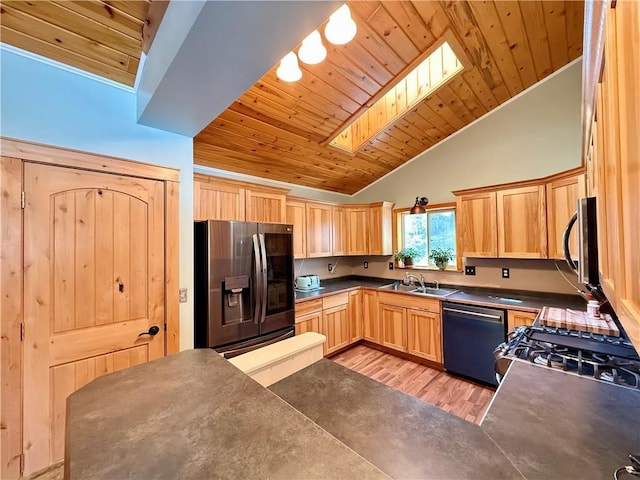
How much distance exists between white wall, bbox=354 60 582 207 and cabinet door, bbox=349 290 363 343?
1.58 meters

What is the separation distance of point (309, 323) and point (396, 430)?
2.47m

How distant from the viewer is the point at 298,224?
3465 mm

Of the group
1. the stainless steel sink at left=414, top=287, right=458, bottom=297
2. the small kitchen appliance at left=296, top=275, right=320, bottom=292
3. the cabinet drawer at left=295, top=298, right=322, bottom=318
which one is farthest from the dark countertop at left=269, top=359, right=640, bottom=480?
the small kitchen appliance at left=296, top=275, right=320, bottom=292

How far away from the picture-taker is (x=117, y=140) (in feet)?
5.75

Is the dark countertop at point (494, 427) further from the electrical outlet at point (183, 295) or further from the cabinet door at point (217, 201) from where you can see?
the cabinet door at point (217, 201)

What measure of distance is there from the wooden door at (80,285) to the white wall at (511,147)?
3.35 meters

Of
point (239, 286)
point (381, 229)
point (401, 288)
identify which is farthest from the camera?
point (381, 229)

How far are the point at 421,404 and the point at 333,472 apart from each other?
20.0 inches

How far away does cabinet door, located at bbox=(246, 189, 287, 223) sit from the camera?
9.12 ft

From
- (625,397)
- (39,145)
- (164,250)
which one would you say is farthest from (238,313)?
(625,397)

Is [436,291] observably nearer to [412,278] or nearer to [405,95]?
[412,278]

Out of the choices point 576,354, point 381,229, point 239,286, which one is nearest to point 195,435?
point 239,286

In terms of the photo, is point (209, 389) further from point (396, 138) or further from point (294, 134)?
point (396, 138)

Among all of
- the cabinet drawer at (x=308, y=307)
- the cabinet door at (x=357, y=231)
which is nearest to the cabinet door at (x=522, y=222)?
the cabinet door at (x=357, y=231)
